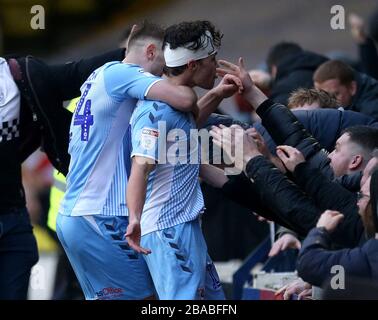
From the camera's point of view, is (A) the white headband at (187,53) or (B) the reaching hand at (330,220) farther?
(A) the white headband at (187,53)

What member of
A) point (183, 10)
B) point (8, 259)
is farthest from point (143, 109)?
point (183, 10)

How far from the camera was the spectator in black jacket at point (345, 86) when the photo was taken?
8273 mm

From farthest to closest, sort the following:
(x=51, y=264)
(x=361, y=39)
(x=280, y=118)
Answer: (x=51, y=264), (x=361, y=39), (x=280, y=118)

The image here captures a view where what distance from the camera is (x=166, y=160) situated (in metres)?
6.00

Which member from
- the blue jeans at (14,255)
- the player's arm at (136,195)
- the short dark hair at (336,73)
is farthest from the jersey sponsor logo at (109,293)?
the short dark hair at (336,73)

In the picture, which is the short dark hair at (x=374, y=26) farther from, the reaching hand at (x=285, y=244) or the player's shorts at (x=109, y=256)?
the player's shorts at (x=109, y=256)

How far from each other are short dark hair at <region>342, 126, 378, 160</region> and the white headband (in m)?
0.81

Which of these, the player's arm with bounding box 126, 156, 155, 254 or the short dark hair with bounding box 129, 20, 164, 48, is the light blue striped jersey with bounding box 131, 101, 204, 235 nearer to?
the player's arm with bounding box 126, 156, 155, 254

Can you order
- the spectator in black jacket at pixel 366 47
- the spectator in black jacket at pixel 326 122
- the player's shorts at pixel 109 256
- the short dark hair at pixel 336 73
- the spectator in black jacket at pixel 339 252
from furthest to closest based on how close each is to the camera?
the spectator in black jacket at pixel 366 47 → the short dark hair at pixel 336 73 → the spectator in black jacket at pixel 326 122 → the player's shorts at pixel 109 256 → the spectator in black jacket at pixel 339 252

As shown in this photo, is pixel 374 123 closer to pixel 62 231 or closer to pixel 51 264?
pixel 62 231

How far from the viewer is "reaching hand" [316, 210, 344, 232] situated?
212 inches

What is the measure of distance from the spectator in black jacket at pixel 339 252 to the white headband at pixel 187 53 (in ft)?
3.55

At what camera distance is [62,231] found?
626 cm

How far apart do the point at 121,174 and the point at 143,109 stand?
407 mm
